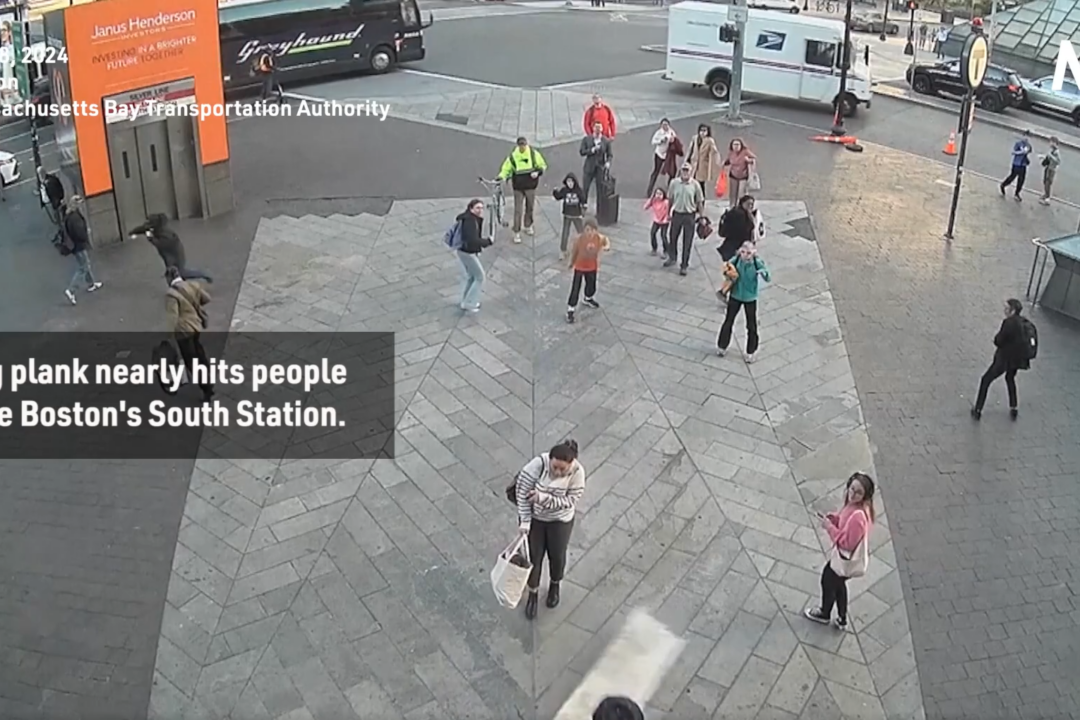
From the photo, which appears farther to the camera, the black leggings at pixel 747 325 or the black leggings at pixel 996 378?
the black leggings at pixel 747 325

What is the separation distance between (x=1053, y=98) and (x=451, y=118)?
14.1 metres

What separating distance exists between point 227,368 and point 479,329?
9.39ft

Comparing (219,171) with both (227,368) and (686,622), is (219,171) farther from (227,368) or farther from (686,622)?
(686,622)

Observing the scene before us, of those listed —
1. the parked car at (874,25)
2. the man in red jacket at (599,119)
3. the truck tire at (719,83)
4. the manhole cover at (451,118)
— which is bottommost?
the manhole cover at (451,118)

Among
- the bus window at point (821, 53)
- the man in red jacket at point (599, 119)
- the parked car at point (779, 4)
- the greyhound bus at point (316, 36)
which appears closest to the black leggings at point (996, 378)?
the man in red jacket at point (599, 119)

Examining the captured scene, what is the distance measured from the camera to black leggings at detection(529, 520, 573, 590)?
322 inches

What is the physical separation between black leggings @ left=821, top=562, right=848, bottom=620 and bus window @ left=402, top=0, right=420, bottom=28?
22.0 meters

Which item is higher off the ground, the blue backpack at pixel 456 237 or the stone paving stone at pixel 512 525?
the blue backpack at pixel 456 237

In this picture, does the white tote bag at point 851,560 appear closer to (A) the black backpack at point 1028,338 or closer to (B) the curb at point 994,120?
(A) the black backpack at point 1028,338

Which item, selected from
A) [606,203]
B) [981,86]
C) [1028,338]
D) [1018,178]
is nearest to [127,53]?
[606,203]

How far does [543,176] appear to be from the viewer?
19188 mm

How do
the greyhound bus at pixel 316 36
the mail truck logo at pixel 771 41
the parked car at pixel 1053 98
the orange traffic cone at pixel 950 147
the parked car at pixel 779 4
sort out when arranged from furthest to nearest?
the parked car at pixel 779 4 < the parked car at pixel 1053 98 < the greyhound bus at pixel 316 36 < the mail truck logo at pixel 771 41 < the orange traffic cone at pixel 950 147

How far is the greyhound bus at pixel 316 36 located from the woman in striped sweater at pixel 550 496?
1899 cm

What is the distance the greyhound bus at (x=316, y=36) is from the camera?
24.9 m
